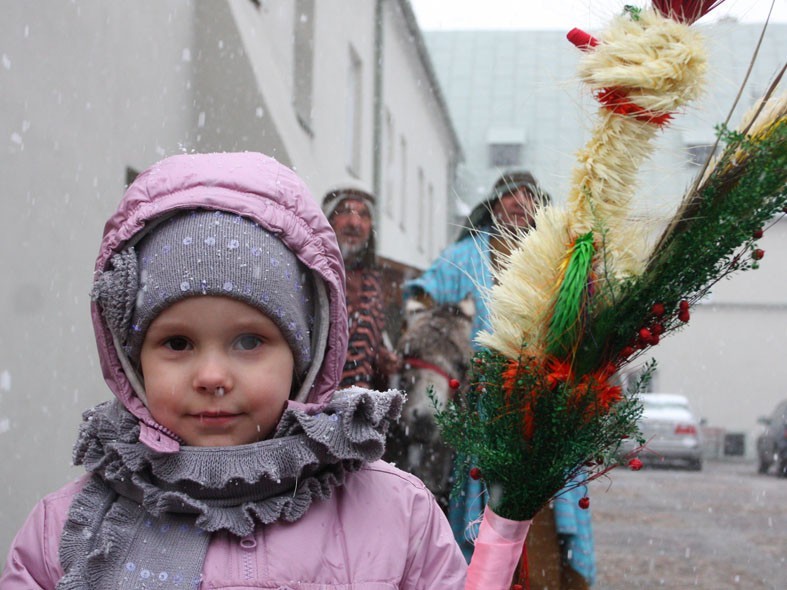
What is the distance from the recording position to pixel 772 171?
6.47 ft

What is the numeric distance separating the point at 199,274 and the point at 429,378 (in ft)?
9.27

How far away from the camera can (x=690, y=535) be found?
10.5 metres

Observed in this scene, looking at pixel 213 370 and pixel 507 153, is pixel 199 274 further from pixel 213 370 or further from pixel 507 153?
pixel 507 153

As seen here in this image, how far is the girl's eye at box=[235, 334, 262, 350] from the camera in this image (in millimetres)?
2113

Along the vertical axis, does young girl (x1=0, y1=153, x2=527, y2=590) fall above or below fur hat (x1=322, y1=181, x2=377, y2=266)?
below

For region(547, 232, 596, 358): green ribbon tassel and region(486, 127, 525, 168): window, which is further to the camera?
region(486, 127, 525, 168): window

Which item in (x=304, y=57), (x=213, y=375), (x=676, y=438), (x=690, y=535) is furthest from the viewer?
(x=676, y=438)

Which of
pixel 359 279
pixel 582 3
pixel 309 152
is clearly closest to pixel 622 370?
pixel 582 3

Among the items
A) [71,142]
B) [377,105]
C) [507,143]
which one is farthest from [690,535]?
[507,143]

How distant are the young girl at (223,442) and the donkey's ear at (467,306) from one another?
2.61m

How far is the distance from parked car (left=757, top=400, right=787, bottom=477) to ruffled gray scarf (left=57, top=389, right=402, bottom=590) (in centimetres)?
1812

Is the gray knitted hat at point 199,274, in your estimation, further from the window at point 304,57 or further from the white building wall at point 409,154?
the white building wall at point 409,154

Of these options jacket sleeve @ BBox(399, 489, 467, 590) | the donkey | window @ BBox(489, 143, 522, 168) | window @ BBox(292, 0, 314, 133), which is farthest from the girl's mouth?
window @ BBox(489, 143, 522, 168)

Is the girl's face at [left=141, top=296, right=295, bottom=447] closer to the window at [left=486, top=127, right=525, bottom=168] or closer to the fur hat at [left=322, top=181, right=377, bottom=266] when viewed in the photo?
the fur hat at [left=322, top=181, right=377, bottom=266]
